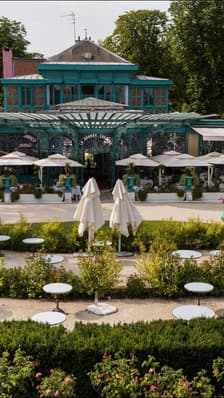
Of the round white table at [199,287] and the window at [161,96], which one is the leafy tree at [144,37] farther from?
the round white table at [199,287]

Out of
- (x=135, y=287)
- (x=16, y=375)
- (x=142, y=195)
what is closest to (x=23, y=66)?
(x=142, y=195)

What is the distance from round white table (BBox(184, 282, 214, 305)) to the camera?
10.5 metres

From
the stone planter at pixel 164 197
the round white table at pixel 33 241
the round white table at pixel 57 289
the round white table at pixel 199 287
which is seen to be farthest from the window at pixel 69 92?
the round white table at pixel 199 287

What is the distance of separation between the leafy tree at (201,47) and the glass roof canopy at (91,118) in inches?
586

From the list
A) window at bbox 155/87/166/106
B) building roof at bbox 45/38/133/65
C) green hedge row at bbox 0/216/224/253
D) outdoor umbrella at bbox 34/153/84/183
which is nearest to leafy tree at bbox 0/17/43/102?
building roof at bbox 45/38/133/65

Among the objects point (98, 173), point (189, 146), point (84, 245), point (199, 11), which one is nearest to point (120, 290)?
point (84, 245)

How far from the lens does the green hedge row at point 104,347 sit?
23.6ft

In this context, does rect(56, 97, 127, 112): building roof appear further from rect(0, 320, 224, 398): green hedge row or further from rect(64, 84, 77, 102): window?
rect(0, 320, 224, 398): green hedge row

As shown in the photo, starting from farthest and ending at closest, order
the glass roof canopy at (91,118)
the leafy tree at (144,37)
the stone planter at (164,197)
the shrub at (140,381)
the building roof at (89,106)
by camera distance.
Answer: the leafy tree at (144,37)
the building roof at (89,106)
the stone planter at (164,197)
the glass roof canopy at (91,118)
the shrub at (140,381)

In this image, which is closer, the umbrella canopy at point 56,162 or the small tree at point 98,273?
the small tree at point 98,273

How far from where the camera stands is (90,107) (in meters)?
26.4

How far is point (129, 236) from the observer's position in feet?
50.5

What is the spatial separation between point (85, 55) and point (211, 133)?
37.6ft

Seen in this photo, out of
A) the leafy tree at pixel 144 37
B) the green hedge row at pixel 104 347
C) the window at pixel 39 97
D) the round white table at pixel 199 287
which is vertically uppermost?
the leafy tree at pixel 144 37
